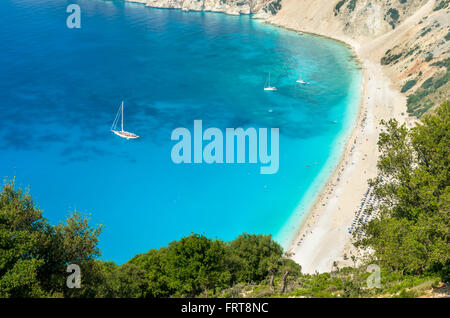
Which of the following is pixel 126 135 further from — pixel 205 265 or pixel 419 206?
pixel 419 206

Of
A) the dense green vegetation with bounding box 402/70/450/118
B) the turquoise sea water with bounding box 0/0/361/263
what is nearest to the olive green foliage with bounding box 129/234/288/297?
the turquoise sea water with bounding box 0/0/361/263

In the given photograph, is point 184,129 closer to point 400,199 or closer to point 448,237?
point 400,199

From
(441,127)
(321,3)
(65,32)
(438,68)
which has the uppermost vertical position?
(321,3)

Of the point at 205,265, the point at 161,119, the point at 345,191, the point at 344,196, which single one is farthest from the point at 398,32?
the point at 205,265

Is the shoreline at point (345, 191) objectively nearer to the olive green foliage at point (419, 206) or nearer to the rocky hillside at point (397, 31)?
the rocky hillside at point (397, 31)

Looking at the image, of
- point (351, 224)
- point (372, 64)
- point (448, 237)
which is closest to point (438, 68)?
point (372, 64)

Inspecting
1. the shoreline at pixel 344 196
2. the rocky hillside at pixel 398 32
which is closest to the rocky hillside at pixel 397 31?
the rocky hillside at pixel 398 32

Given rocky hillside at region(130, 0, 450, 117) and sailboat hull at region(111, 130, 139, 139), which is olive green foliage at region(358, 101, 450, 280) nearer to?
sailboat hull at region(111, 130, 139, 139)
